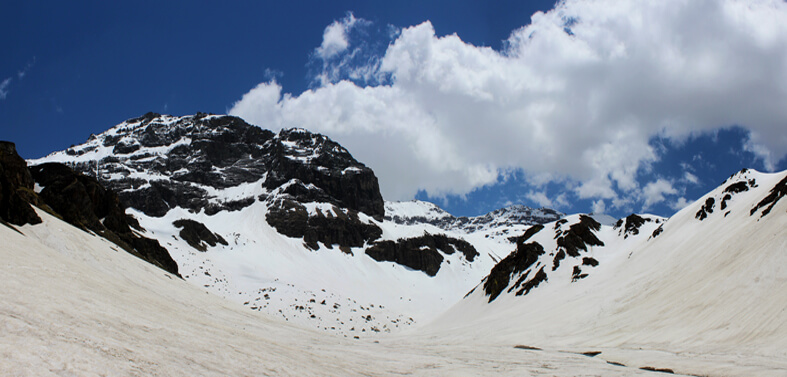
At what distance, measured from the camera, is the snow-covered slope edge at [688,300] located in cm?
2023

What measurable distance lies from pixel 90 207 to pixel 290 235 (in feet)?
287

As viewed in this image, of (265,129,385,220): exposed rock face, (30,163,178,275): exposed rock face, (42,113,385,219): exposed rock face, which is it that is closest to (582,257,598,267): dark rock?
(30,163,178,275): exposed rock face

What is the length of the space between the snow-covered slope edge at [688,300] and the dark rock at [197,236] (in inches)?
2969

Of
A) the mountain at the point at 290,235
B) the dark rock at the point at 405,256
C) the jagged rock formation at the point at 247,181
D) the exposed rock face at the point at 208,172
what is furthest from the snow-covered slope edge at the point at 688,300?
the exposed rock face at the point at 208,172

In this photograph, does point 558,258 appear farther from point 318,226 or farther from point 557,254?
point 318,226

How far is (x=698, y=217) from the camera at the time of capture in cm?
4906

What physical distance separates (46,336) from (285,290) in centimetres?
7448

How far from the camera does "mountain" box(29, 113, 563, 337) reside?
78.1m

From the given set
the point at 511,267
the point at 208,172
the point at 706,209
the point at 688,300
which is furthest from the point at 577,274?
the point at 208,172

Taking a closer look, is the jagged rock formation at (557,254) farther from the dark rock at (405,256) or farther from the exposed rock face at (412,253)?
the exposed rock face at (412,253)

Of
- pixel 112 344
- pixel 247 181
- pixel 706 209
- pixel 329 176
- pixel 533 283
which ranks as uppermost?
pixel 329 176

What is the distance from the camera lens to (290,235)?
5266 inches

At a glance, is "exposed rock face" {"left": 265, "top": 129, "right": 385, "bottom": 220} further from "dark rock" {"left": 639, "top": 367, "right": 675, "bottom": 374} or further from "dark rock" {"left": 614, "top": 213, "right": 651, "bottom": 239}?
"dark rock" {"left": 639, "top": 367, "right": 675, "bottom": 374}

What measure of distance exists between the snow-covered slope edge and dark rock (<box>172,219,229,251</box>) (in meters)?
75.4
